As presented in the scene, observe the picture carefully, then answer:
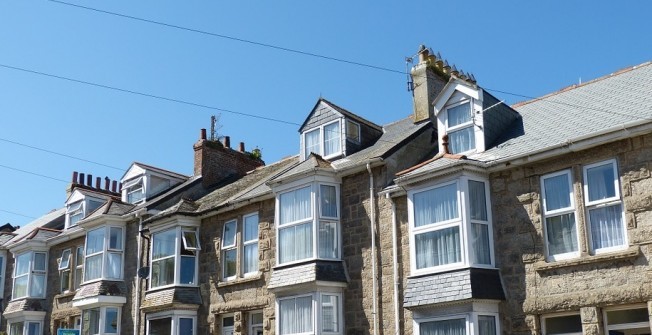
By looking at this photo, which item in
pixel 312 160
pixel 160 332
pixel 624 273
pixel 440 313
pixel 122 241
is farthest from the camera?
pixel 122 241

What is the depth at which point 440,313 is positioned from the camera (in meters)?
17.5

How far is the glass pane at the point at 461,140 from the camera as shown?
65.2 feet

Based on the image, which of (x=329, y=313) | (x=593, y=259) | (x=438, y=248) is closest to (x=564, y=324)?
(x=593, y=259)

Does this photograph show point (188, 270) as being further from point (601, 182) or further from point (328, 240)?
point (601, 182)

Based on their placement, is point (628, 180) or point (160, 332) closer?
point (628, 180)

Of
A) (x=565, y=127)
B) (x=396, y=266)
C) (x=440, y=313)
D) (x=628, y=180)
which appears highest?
(x=565, y=127)

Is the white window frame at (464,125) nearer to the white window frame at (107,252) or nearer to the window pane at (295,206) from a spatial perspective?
the window pane at (295,206)

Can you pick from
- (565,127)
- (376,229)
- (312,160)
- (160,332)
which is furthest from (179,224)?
(565,127)

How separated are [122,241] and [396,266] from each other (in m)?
13.0

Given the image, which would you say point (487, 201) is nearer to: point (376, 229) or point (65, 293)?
point (376, 229)

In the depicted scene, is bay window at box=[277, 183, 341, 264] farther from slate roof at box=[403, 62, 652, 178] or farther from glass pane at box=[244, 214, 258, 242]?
slate roof at box=[403, 62, 652, 178]

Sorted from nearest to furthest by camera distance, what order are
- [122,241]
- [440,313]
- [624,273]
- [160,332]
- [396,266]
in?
[624,273], [440,313], [396,266], [160,332], [122,241]

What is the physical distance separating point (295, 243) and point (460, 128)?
5.43 m

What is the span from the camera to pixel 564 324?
53.8ft
